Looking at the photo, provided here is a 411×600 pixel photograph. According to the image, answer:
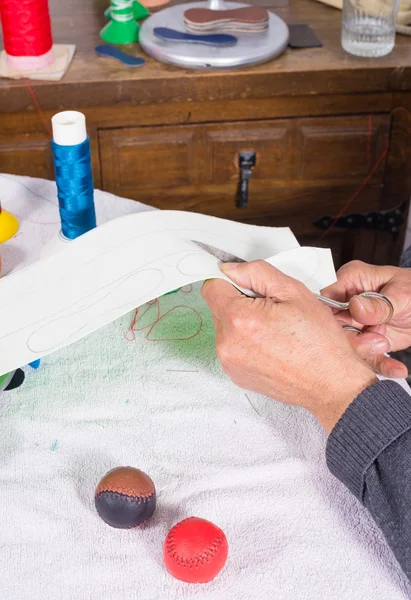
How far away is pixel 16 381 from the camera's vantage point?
0.93 meters

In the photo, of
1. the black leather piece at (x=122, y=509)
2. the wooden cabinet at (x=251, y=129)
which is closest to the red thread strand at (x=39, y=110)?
the wooden cabinet at (x=251, y=129)

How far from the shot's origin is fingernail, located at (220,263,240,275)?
0.91 meters

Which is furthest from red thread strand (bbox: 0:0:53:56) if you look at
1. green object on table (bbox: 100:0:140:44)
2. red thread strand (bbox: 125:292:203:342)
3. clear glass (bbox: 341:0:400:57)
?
red thread strand (bbox: 125:292:203:342)

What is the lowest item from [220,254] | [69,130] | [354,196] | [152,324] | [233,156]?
[354,196]

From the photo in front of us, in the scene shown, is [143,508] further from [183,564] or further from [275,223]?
[275,223]

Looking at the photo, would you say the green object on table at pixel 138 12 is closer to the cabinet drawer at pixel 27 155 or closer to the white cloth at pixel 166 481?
the cabinet drawer at pixel 27 155

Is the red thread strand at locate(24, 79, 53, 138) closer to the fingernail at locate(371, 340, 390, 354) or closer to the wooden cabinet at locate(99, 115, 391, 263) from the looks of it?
the wooden cabinet at locate(99, 115, 391, 263)

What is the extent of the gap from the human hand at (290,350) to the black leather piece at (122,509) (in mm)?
202

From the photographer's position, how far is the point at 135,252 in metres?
0.95

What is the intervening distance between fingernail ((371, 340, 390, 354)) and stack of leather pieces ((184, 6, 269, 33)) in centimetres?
95

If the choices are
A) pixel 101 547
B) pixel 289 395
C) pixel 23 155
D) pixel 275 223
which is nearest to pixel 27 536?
pixel 101 547

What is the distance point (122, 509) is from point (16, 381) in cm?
27

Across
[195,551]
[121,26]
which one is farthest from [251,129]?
[195,551]

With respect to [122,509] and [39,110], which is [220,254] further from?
[39,110]
